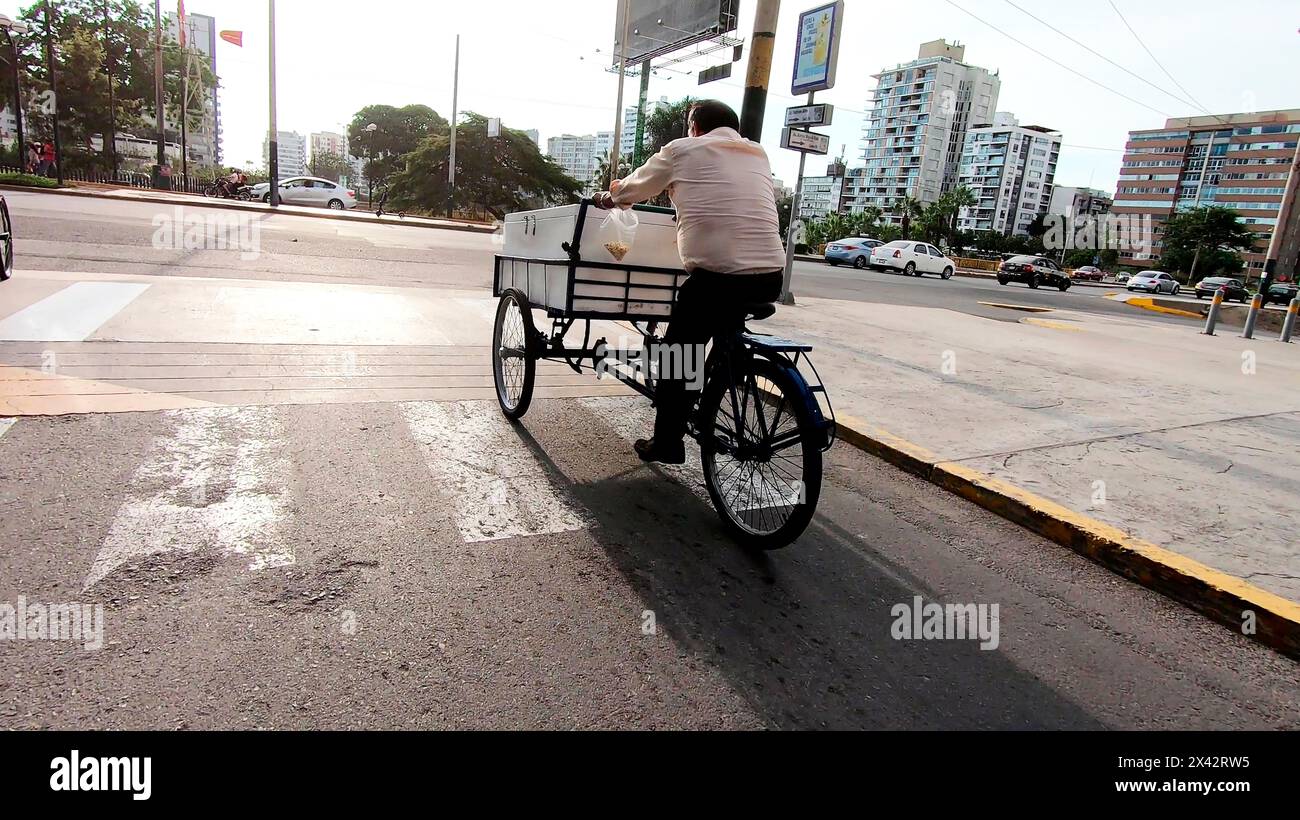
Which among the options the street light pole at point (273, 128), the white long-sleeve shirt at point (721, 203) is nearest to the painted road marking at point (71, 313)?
the white long-sleeve shirt at point (721, 203)

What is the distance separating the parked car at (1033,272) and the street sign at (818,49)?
86.2 feet

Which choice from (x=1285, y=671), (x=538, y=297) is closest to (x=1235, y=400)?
(x=1285, y=671)

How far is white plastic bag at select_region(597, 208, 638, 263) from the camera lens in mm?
4160

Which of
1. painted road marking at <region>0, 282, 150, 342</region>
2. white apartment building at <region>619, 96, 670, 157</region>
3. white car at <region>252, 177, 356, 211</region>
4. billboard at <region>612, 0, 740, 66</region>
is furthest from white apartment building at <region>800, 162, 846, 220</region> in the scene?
painted road marking at <region>0, 282, 150, 342</region>

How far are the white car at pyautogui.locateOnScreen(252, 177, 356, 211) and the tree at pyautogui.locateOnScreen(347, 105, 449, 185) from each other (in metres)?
40.0

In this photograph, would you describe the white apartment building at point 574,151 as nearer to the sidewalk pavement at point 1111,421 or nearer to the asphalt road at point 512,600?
the sidewalk pavement at point 1111,421

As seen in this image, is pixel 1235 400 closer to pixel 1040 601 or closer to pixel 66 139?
pixel 1040 601

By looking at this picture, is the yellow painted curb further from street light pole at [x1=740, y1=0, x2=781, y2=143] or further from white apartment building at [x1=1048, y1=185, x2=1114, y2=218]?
white apartment building at [x1=1048, y1=185, x2=1114, y2=218]

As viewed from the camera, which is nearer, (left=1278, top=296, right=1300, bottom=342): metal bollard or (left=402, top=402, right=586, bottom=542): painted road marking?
(left=402, top=402, right=586, bottom=542): painted road marking

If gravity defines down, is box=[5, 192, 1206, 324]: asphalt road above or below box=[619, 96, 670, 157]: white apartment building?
below

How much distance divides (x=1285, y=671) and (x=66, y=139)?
60.1m

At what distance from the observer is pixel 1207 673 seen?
268 centimetres

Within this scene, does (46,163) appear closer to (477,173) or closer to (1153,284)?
(477,173)

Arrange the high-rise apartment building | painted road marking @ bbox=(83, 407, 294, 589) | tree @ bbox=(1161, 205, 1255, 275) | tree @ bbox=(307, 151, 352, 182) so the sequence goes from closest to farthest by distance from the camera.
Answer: painted road marking @ bbox=(83, 407, 294, 589) < tree @ bbox=(1161, 205, 1255, 275) < tree @ bbox=(307, 151, 352, 182) < the high-rise apartment building
